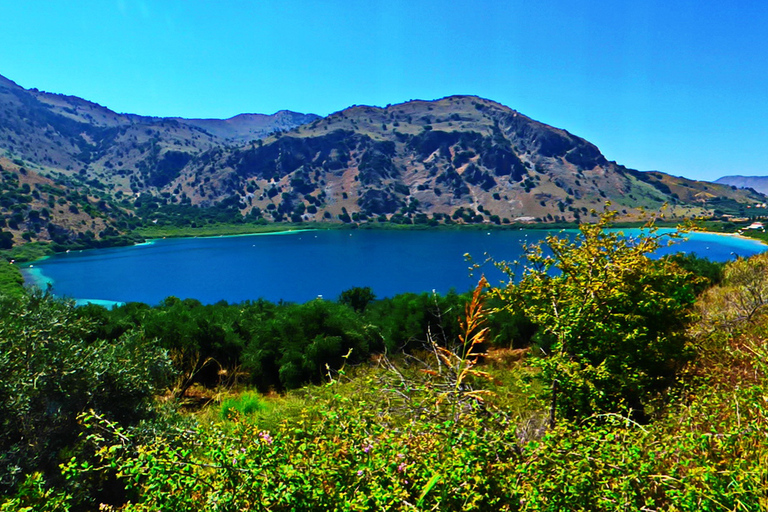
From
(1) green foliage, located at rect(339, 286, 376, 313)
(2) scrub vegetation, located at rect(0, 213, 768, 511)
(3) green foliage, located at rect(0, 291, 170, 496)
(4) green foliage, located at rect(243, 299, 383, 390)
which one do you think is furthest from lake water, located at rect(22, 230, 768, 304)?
(3) green foliage, located at rect(0, 291, 170, 496)

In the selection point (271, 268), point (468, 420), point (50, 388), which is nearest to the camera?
point (468, 420)

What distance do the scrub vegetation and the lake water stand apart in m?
28.6

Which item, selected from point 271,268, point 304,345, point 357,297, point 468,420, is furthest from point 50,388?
point 271,268

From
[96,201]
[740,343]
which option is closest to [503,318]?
[740,343]

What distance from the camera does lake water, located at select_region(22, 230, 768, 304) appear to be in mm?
55312

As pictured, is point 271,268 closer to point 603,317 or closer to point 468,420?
point 603,317

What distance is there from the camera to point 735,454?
2.88 m

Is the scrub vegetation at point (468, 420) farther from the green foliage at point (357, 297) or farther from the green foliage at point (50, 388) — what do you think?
the green foliage at point (357, 297)

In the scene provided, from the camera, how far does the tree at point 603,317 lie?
14.8 ft

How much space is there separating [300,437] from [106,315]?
12949 mm

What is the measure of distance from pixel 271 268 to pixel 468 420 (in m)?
73.6

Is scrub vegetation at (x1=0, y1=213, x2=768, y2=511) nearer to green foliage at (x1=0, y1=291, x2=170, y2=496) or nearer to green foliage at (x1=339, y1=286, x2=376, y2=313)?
green foliage at (x1=0, y1=291, x2=170, y2=496)

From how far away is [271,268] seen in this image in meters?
74.0

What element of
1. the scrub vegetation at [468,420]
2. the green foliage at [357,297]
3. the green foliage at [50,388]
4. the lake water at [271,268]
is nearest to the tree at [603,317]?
the scrub vegetation at [468,420]
